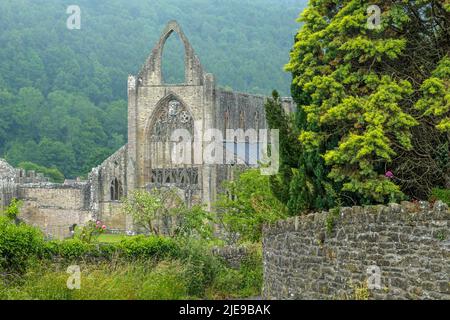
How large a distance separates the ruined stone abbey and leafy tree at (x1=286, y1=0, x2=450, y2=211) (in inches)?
2044

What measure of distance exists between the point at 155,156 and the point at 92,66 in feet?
193

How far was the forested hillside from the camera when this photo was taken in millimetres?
131000

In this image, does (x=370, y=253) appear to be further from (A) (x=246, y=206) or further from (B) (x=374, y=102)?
(A) (x=246, y=206)

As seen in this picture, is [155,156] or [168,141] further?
[155,156]

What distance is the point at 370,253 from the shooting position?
17531mm

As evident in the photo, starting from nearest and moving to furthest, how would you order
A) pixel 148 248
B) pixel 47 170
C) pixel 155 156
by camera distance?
→ 1. pixel 148 248
2. pixel 155 156
3. pixel 47 170

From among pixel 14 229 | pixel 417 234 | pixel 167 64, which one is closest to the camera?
pixel 417 234

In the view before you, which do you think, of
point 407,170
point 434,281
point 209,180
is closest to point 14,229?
point 407,170

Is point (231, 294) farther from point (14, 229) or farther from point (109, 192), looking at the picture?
point (109, 192)

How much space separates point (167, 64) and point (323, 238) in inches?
4424

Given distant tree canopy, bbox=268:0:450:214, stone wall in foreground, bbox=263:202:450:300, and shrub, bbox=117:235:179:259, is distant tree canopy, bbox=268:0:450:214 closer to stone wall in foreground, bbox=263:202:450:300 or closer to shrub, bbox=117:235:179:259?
stone wall in foreground, bbox=263:202:450:300

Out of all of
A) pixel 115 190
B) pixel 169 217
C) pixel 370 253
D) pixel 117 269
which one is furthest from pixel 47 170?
pixel 370 253

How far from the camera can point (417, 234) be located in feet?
53.6

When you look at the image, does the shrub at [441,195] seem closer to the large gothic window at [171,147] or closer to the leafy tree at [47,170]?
the large gothic window at [171,147]
